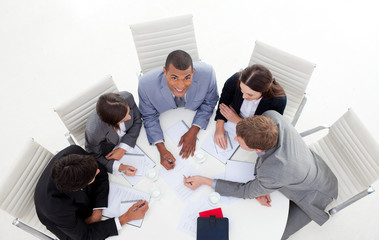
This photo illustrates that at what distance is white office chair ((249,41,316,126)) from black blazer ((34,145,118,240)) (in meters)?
1.78

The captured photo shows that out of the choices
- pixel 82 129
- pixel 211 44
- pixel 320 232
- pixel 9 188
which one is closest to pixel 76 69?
pixel 82 129

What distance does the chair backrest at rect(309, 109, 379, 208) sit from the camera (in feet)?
5.88

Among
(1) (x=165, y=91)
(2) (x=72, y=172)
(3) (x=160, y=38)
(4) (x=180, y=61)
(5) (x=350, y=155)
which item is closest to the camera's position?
(2) (x=72, y=172)

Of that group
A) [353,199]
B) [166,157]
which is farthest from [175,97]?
[353,199]

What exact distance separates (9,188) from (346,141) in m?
2.43

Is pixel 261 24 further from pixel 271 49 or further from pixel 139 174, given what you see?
pixel 139 174

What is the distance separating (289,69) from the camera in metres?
2.34

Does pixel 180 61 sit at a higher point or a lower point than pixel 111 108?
higher

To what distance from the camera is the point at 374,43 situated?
3797 millimetres

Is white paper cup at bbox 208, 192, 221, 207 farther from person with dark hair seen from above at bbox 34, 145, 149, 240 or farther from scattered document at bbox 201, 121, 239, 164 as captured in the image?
person with dark hair seen from above at bbox 34, 145, 149, 240

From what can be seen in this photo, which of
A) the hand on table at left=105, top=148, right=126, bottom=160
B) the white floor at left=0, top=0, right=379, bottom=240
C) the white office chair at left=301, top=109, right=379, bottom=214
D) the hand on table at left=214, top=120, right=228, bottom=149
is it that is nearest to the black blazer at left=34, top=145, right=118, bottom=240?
the hand on table at left=105, top=148, right=126, bottom=160

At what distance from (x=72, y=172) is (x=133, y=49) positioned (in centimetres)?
275

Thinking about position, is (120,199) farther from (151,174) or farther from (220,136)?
Answer: (220,136)

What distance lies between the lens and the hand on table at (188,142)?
1989mm
